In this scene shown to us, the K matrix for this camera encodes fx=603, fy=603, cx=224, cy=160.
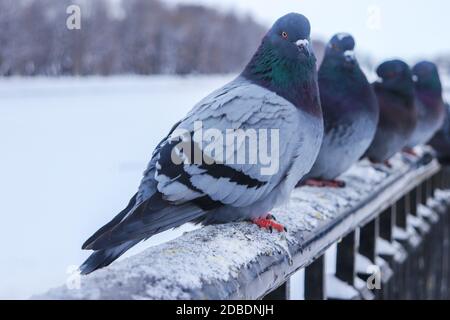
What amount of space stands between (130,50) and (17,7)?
18.9ft

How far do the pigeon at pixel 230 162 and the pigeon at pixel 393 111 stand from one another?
1587mm

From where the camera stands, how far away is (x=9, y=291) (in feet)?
12.8

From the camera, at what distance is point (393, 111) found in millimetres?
3799

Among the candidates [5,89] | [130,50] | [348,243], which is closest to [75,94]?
[5,89]

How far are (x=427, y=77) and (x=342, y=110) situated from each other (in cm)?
234

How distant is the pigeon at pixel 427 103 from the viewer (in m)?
4.48

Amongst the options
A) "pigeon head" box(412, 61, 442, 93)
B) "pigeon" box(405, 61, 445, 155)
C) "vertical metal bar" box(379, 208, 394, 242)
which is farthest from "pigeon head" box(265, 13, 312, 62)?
"pigeon head" box(412, 61, 442, 93)

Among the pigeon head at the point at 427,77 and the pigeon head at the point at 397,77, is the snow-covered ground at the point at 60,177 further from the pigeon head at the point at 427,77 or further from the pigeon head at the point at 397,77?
the pigeon head at the point at 427,77

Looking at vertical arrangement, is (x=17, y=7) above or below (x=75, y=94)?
above

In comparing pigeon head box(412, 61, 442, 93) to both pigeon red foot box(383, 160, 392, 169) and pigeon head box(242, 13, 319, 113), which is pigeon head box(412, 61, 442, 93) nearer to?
pigeon red foot box(383, 160, 392, 169)

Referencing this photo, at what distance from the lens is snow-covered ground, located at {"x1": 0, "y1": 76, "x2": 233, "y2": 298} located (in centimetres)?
444

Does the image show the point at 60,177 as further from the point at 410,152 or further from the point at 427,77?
the point at 410,152

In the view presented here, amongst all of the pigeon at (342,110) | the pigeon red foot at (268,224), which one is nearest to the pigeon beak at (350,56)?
the pigeon at (342,110)

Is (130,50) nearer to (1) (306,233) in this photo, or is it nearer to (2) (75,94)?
(2) (75,94)
